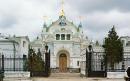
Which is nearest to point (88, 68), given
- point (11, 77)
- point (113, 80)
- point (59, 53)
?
point (113, 80)

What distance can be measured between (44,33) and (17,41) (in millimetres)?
16441

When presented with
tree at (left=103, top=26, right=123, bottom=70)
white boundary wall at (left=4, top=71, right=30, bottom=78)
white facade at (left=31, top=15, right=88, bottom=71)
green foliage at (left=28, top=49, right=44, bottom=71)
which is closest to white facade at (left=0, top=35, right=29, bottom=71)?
green foliage at (left=28, top=49, right=44, bottom=71)

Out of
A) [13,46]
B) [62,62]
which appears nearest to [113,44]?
[13,46]

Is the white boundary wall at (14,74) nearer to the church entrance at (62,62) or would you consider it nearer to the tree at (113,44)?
the tree at (113,44)

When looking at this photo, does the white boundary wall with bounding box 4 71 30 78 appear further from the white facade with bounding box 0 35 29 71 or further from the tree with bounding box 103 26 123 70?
the white facade with bounding box 0 35 29 71

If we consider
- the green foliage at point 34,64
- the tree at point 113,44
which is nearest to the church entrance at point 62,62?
the tree at point 113,44

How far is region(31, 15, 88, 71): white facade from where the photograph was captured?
71000 mm

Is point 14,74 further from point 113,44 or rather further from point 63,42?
point 63,42

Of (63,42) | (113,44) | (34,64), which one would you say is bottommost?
(34,64)

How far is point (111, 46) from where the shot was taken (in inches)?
1802

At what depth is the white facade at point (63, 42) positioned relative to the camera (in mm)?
71000

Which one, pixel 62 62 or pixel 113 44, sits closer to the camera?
pixel 113 44

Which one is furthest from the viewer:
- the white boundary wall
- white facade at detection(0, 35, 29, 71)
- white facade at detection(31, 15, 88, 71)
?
white facade at detection(31, 15, 88, 71)

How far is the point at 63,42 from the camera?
234 feet
